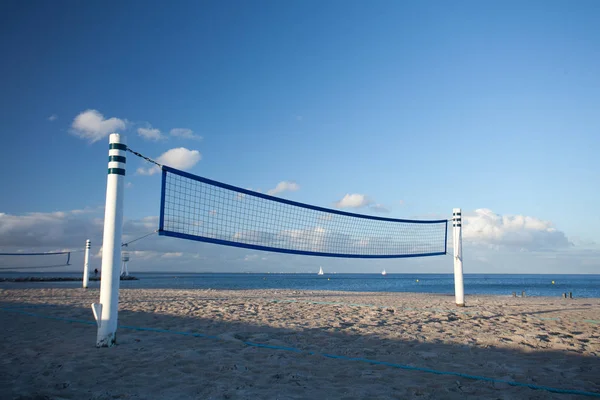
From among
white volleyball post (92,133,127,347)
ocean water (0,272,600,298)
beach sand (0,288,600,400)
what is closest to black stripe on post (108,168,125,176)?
white volleyball post (92,133,127,347)

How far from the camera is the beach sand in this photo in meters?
2.58

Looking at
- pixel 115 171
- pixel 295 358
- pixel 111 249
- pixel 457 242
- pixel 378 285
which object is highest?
pixel 115 171

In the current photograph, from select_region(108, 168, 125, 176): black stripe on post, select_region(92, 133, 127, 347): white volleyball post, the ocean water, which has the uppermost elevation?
select_region(108, 168, 125, 176): black stripe on post

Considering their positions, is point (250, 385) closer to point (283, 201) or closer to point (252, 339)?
point (252, 339)

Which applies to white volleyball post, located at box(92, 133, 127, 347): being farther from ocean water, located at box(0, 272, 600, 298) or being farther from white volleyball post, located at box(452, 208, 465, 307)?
ocean water, located at box(0, 272, 600, 298)

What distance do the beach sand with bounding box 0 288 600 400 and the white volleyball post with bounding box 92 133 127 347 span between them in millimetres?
219

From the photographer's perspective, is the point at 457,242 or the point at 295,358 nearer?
the point at 295,358

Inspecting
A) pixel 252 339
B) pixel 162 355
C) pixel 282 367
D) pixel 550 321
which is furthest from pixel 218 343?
pixel 550 321

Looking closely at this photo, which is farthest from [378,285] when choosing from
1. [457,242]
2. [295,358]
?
[295,358]

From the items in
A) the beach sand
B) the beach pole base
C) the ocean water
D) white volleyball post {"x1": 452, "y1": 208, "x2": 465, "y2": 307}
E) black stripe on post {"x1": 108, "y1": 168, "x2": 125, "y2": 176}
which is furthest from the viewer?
the ocean water

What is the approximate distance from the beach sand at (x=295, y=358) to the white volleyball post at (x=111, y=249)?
0.72 feet

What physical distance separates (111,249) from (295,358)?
2141 millimetres

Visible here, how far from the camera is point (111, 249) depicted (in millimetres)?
3801

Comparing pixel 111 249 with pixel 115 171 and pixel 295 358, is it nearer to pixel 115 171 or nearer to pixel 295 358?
pixel 115 171
